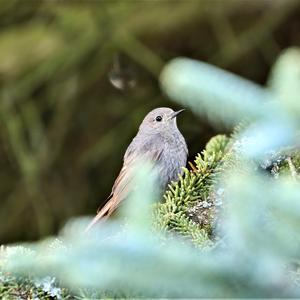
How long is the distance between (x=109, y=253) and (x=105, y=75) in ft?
15.7

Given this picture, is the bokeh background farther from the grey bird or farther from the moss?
the moss

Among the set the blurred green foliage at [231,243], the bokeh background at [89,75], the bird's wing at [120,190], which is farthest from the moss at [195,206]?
the bokeh background at [89,75]

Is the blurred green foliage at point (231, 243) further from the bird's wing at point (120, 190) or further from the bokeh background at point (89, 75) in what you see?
the bokeh background at point (89, 75)

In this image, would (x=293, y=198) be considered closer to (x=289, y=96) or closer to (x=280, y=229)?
(x=280, y=229)

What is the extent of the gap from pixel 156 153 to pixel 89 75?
2297 millimetres

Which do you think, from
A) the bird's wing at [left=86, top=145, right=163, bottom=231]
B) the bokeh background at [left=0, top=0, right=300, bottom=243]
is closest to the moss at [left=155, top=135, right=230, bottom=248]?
the bird's wing at [left=86, top=145, right=163, bottom=231]

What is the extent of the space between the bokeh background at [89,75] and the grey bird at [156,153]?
1561 millimetres

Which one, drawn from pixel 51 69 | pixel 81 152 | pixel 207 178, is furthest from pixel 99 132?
pixel 207 178

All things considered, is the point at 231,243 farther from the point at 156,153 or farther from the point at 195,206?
the point at 156,153

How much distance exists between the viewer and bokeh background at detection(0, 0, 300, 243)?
5.07 metres

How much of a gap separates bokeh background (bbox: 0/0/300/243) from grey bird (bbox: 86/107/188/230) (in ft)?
5.12

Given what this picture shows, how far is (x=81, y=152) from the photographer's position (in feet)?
18.2

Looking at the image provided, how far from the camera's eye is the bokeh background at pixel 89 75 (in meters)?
5.07

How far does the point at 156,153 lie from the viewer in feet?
10.3
